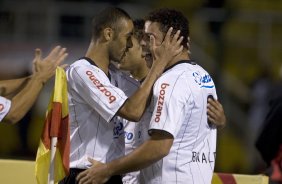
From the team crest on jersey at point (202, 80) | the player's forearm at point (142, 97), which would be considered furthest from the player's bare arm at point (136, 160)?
the team crest on jersey at point (202, 80)

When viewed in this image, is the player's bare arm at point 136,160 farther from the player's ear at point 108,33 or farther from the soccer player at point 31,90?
the player's ear at point 108,33

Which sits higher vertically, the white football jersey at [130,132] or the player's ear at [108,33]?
the player's ear at [108,33]

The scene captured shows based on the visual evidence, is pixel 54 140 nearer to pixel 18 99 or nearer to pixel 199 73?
pixel 18 99

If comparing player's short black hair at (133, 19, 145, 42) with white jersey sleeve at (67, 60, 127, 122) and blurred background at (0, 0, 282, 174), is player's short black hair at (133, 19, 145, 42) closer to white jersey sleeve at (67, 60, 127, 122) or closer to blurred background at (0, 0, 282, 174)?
white jersey sleeve at (67, 60, 127, 122)

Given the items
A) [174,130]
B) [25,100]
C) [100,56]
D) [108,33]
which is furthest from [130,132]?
[174,130]

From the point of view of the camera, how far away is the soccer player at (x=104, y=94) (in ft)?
17.5

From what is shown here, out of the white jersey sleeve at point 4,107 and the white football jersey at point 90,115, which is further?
the white jersey sleeve at point 4,107

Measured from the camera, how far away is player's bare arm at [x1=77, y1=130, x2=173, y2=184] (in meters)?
5.07

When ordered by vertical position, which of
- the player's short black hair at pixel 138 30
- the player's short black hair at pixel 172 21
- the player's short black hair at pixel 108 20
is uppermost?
the player's short black hair at pixel 172 21

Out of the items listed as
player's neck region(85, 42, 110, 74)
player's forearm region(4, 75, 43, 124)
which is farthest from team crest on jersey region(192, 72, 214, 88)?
player's forearm region(4, 75, 43, 124)

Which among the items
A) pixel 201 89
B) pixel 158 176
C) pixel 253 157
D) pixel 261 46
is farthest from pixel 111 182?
pixel 261 46

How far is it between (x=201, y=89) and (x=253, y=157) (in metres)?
7.52

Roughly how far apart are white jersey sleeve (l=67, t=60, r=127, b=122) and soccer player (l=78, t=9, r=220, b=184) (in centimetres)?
23

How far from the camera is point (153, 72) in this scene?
17.5 ft
